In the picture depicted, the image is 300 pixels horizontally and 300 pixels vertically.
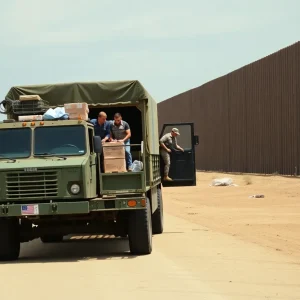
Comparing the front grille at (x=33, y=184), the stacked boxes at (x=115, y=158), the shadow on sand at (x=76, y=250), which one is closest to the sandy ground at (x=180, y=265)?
the shadow on sand at (x=76, y=250)

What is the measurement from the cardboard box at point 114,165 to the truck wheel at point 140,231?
783 millimetres

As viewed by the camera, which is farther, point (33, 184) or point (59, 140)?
point (59, 140)

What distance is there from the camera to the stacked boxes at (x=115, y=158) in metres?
13.8

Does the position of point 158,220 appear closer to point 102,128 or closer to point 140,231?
point 102,128

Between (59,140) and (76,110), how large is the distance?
603 mm

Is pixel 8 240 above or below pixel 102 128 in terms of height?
below

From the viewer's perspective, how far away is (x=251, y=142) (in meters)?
50.3

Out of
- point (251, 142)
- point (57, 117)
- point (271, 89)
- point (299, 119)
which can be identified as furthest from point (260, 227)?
point (251, 142)

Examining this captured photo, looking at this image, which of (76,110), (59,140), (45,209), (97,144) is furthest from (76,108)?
(45,209)

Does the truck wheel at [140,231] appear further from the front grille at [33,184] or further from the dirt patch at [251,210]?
the dirt patch at [251,210]

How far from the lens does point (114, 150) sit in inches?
550

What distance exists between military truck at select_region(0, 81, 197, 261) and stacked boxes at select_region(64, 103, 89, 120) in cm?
12

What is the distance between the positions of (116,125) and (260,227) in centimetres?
533

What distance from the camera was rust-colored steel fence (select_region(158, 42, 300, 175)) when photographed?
138 ft
